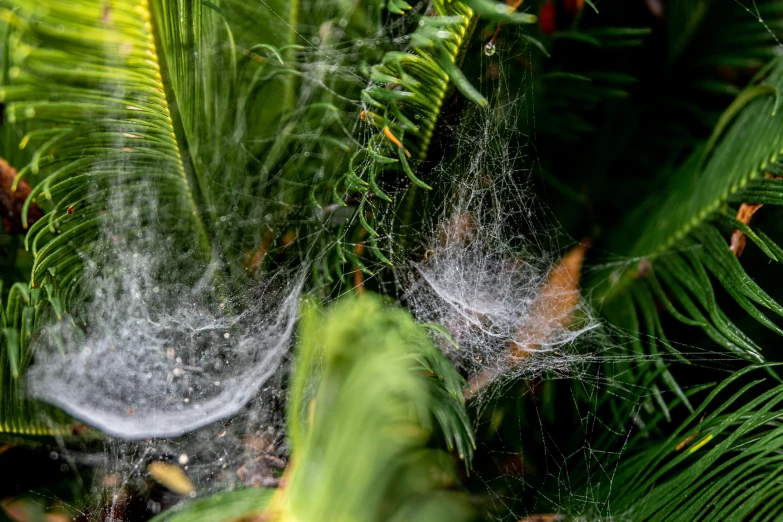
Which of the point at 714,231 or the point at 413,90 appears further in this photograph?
the point at 714,231

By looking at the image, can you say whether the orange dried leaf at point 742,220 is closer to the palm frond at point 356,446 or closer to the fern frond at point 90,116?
the palm frond at point 356,446

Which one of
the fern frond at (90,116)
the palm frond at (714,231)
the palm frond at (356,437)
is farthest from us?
the palm frond at (714,231)

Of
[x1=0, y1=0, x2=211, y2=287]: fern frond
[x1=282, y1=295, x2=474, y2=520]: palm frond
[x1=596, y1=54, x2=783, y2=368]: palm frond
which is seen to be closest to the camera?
[x1=282, y1=295, x2=474, y2=520]: palm frond

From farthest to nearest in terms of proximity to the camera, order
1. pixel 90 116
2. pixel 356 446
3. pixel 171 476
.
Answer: pixel 171 476
pixel 90 116
pixel 356 446

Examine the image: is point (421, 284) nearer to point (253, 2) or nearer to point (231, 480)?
point (231, 480)

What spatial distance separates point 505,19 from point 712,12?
90 cm

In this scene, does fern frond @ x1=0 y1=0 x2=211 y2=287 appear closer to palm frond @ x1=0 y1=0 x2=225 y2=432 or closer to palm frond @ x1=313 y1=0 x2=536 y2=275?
palm frond @ x1=0 y1=0 x2=225 y2=432

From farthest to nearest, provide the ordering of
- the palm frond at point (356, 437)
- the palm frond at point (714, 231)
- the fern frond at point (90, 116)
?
the palm frond at point (714, 231)
the fern frond at point (90, 116)
the palm frond at point (356, 437)

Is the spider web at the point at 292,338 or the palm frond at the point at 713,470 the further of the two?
the spider web at the point at 292,338

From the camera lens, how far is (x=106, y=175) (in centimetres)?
76

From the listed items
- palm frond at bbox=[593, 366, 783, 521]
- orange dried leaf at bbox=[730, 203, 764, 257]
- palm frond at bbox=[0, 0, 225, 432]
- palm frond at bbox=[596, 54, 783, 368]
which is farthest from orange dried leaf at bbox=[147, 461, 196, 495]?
orange dried leaf at bbox=[730, 203, 764, 257]

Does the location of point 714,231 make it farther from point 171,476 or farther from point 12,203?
point 12,203

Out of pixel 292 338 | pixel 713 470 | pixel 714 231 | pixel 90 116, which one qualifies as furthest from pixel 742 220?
pixel 90 116

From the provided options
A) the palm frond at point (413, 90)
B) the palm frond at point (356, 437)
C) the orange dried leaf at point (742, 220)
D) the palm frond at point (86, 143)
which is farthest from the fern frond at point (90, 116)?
the orange dried leaf at point (742, 220)
